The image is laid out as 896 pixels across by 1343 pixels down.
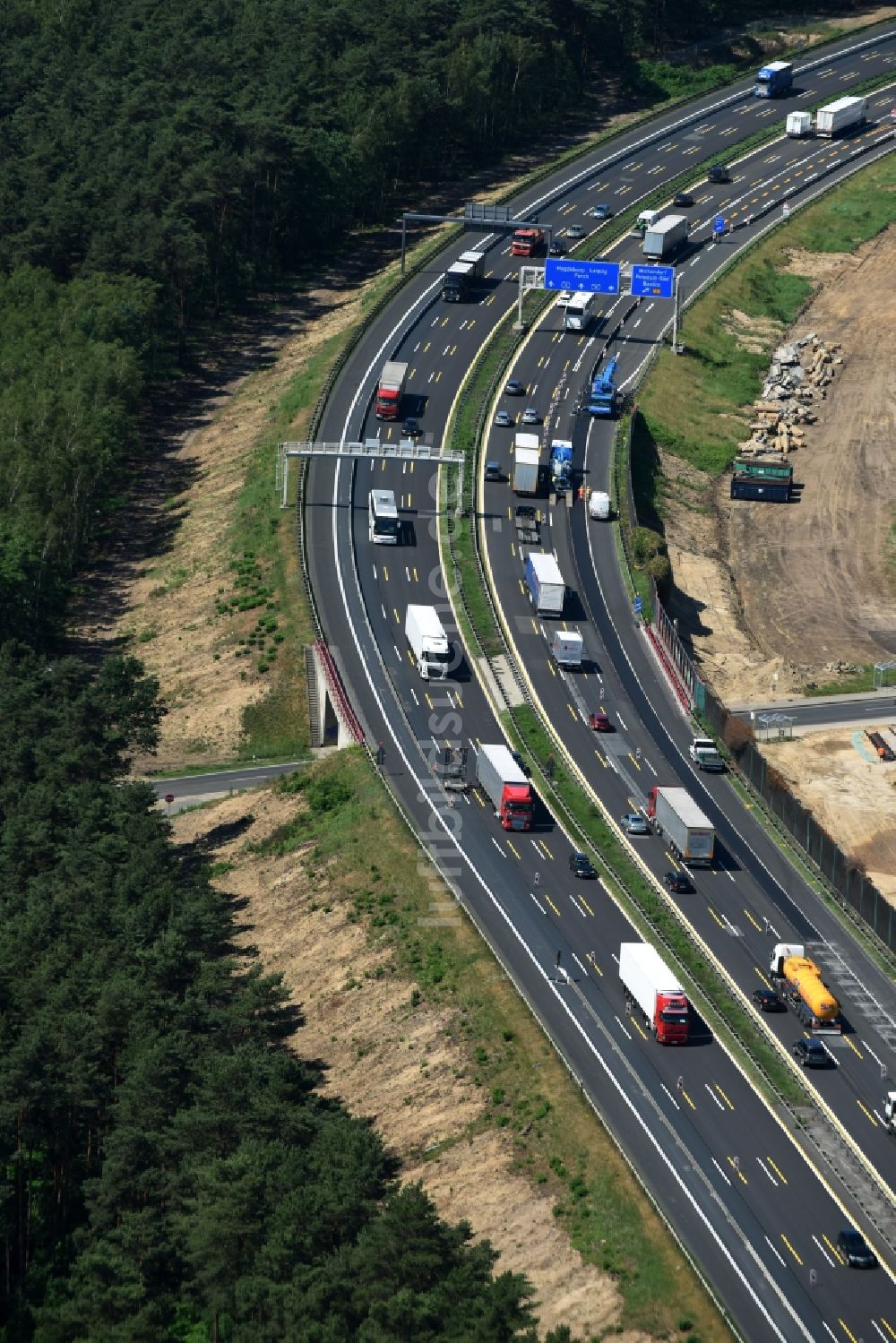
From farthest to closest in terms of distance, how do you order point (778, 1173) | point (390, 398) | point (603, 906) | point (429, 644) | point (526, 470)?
point (390, 398)
point (526, 470)
point (429, 644)
point (603, 906)
point (778, 1173)

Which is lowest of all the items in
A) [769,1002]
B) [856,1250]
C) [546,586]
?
[856,1250]

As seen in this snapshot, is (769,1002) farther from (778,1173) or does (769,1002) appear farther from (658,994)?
(778,1173)

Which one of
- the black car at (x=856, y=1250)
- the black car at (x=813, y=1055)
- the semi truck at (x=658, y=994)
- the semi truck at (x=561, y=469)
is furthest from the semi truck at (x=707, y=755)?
the black car at (x=856, y=1250)

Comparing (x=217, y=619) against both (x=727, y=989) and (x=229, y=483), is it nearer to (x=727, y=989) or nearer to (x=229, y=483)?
(x=229, y=483)

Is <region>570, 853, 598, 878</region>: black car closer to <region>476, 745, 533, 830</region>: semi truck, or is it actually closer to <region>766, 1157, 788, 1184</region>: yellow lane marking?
<region>476, 745, 533, 830</region>: semi truck

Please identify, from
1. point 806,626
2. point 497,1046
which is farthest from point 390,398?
point 497,1046

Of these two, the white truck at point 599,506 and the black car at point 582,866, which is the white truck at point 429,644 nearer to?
the white truck at point 599,506

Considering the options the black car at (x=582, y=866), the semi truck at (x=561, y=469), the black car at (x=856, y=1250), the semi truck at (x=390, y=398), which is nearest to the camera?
the black car at (x=856, y=1250)
